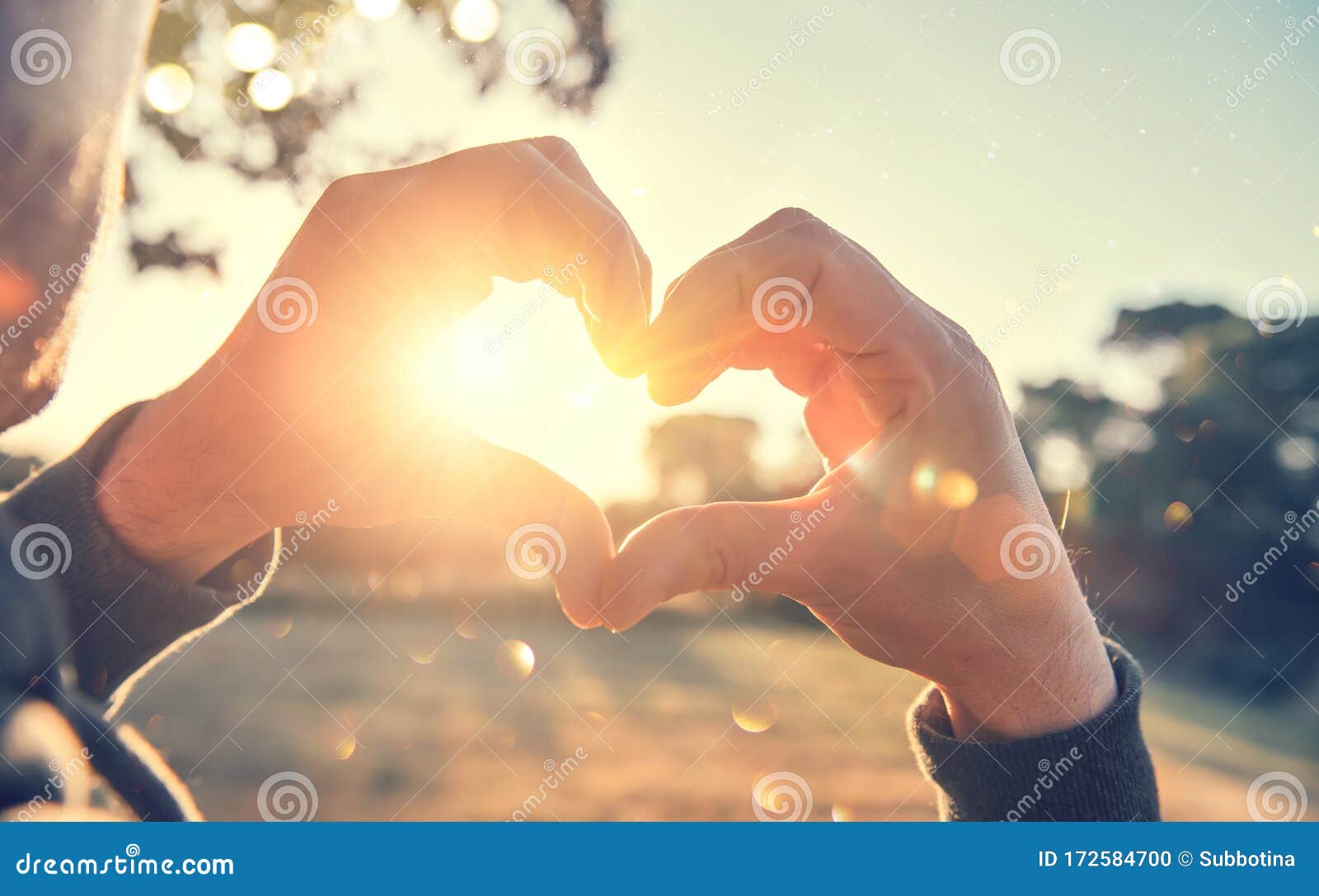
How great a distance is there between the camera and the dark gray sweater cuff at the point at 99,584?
1937mm

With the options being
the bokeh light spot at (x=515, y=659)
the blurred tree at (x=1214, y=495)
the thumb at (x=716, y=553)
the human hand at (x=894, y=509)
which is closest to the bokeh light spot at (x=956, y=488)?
the human hand at (x=894, y=509)

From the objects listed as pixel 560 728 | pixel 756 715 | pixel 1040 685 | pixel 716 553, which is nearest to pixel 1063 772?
pixel 1040 685

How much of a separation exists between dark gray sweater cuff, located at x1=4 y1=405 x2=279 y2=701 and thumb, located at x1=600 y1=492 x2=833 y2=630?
1.21 m

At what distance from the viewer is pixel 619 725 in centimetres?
1180

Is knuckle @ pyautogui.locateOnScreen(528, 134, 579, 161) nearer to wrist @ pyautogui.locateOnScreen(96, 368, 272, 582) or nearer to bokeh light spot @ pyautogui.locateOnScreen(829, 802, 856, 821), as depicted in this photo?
wrist @ pyautogui.locateOnScreen(96, 368, 272, 582)

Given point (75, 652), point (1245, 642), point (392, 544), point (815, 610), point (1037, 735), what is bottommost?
point (392, 544)

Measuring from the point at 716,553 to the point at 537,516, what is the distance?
1.22 ft

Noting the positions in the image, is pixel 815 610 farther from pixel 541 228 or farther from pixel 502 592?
pixel 502 592

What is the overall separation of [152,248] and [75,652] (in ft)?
12.2

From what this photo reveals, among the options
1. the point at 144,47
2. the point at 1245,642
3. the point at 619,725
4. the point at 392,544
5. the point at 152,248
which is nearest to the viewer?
the point at 144,47

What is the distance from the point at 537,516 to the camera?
1.64 meters

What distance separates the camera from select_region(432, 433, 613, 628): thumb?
1.54 meters

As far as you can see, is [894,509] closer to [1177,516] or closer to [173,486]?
[173,486]

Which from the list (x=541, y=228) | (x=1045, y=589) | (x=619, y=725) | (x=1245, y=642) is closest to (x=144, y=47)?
(x=541, y=228)
